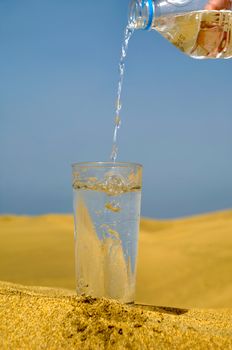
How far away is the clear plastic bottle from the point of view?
2.72 metres

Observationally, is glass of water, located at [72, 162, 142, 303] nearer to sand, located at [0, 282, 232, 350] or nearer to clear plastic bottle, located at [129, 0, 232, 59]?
sand, located at [0, 282, 232, 350]

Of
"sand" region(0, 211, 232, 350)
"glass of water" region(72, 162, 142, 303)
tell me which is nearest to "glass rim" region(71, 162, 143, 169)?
"glass of water" region(72, 162, 142, 303)

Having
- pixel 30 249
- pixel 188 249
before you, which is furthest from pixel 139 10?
pixel 30 249

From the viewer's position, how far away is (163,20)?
2.78m

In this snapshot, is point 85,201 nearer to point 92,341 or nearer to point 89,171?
point 89,171

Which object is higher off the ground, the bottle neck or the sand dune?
the bottle neck

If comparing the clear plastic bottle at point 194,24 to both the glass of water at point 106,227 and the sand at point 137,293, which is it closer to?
the glass of water at point 106,227

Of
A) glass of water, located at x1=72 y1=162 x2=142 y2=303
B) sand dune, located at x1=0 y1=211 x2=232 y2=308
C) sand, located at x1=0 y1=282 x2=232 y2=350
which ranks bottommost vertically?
sand dune, located at x1=0 y1=211 x2=232 y2=308

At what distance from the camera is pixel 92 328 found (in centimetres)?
177

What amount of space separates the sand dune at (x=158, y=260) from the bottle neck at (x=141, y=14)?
1.98 metres

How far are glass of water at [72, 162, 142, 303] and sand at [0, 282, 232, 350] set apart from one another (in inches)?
8.3

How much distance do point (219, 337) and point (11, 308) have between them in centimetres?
72

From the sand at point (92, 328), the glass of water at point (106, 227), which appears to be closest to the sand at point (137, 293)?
the sand at point (92, 328)

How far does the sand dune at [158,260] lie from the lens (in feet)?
14.3
